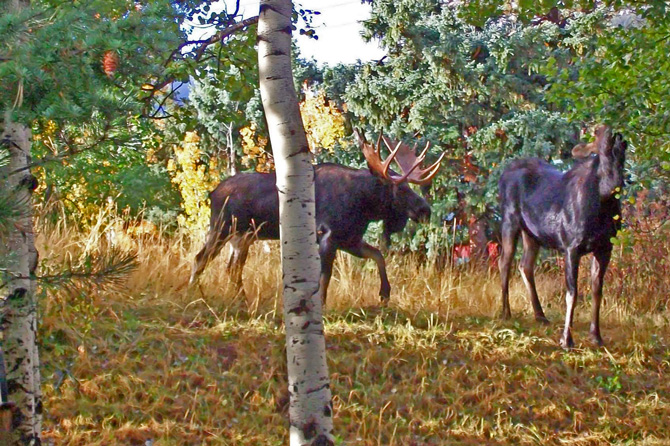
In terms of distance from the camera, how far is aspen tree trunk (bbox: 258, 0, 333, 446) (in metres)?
5.09

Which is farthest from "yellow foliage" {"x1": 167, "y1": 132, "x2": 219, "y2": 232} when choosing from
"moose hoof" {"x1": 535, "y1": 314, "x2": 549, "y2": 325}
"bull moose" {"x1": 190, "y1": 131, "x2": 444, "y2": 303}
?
"moose hoof" {"x1": 535, "y1": 314, "x2": 549, "y2": 325}

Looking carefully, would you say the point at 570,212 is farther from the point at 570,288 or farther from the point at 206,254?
the point at 206,254

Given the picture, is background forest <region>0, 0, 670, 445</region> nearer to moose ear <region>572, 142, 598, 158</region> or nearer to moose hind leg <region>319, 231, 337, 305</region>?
moose hind leg <region>319, 231, 337, 305</region>

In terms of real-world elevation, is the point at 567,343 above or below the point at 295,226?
below

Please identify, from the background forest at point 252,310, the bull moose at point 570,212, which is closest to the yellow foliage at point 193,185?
the background forest at point 252,310

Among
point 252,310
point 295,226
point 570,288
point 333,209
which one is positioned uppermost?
point 333,209

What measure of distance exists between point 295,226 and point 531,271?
5.21 m

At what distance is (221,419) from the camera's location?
687 cm

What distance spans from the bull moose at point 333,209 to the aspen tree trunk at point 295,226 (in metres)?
3.50

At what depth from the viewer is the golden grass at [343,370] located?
686 centimetres

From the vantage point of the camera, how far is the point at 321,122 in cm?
1365

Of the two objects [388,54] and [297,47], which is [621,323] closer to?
[388,54]

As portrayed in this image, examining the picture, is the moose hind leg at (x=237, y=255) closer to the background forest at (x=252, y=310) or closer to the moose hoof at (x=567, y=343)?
the background forest at (x=252, y=310)

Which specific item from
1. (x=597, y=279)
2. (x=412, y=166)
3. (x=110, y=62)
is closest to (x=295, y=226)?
(x=110, y=62)
